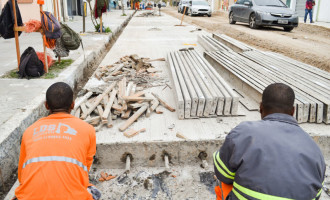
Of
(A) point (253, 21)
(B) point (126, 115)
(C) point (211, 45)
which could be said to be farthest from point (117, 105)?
(A) point (253, 21)

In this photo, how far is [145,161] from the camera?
3.79 meters

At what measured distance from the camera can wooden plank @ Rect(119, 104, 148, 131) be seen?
4073mm

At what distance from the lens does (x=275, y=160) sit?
5.70ft

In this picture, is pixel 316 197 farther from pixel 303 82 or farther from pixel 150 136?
pixel 303 82

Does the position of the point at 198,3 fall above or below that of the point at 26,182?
above

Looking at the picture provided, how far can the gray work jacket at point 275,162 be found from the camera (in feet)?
5.63

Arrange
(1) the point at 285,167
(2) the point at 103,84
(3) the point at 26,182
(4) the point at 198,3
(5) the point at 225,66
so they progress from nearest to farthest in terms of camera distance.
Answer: (1) the point at 285,167, (3) the point at 26,182, (2) the point at 103,84, (5) the point at 225,66, (4) the point at 198,3

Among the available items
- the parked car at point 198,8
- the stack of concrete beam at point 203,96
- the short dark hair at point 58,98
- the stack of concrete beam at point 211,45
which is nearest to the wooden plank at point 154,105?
the stack of concrete beam at point 203,96

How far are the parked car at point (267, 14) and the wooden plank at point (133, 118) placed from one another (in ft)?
43.9

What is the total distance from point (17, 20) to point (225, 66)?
4.51m

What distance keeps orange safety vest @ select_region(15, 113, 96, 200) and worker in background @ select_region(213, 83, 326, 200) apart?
108 cm

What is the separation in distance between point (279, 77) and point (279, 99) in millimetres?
3749

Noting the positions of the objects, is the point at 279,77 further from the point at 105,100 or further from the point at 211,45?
the point at 211,45

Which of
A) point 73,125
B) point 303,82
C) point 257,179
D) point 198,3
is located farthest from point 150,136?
point 198,3
